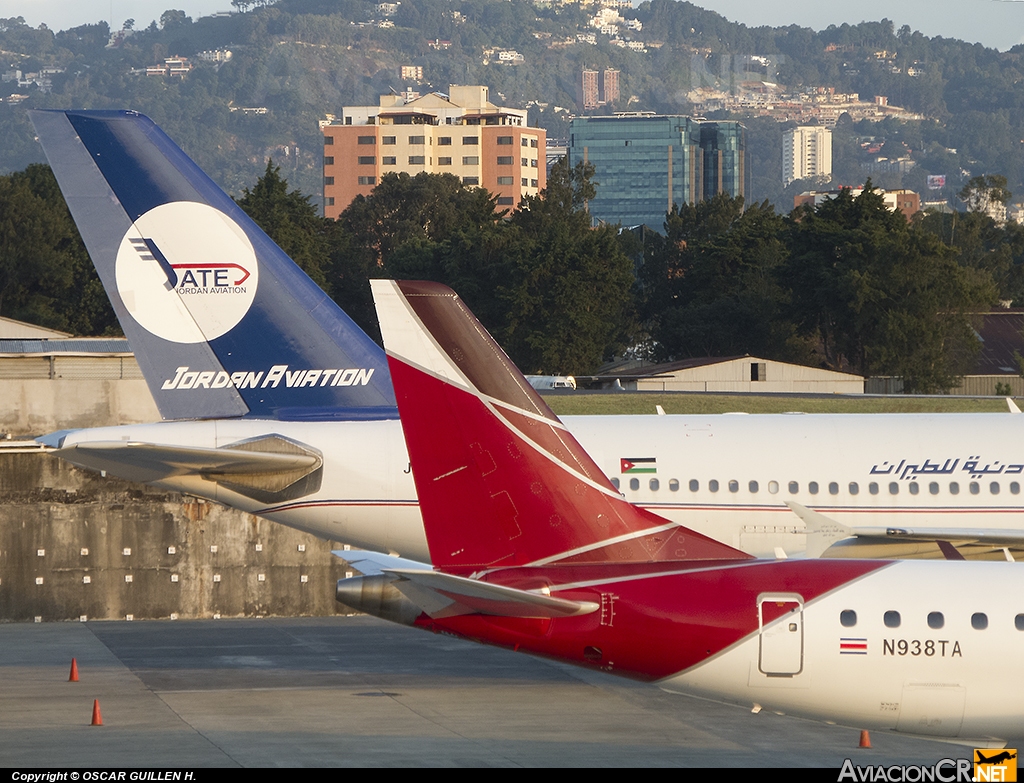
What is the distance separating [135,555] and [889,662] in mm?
22925

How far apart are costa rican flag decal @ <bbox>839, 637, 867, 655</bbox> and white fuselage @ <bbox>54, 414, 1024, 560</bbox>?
9.43 metres

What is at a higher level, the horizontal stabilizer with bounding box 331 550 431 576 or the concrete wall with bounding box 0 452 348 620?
the horizontal stabilizer with bounding box 331 550 431 576

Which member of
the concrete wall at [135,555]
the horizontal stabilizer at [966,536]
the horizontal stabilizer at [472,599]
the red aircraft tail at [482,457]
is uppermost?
the red aircraft tail at [482,457]

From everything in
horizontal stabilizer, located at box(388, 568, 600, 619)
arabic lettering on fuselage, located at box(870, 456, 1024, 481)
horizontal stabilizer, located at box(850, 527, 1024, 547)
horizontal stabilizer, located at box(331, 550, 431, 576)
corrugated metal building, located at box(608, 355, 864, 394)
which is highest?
horizontal stabilizer, located at box(388, 568, 600, 619)

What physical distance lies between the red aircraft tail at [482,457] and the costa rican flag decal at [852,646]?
2077 millimetres

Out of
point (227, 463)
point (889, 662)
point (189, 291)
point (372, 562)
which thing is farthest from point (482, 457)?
point (189, 291)

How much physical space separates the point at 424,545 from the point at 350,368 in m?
3.41

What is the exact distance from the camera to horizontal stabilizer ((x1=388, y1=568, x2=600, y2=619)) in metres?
14.5

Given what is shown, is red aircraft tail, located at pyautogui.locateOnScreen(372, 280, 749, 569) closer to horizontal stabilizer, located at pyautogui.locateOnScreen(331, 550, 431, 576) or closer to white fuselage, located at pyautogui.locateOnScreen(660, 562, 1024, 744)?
horizontal stabilizer, located at pyautogui.locateOnScreen(331, 550, 431, 576)

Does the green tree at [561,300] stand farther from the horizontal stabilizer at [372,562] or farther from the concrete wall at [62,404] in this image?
the horizontal stabilizer at [372,562]

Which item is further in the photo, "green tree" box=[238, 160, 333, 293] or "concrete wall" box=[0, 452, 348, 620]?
"green tree" box=[238, 160, 333, 293]

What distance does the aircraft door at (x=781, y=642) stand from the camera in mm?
15734

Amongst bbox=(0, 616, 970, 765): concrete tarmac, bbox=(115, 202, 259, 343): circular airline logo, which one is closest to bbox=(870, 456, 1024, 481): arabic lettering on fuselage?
bbox=(0, 616, 970, 765): concrete tarmac

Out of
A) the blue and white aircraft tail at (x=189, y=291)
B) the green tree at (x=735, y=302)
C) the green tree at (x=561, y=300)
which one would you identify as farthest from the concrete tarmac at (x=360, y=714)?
the green tree at (x=735, y=302)
